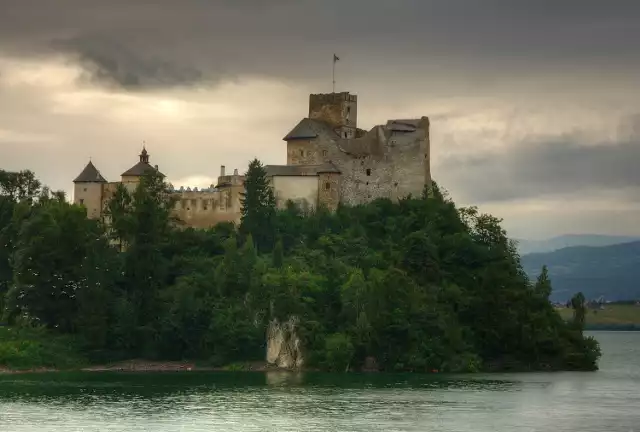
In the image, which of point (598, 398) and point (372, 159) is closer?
point (598, 398)

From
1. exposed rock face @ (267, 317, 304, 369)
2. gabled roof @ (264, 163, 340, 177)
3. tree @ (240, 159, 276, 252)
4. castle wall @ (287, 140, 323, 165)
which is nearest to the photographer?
exposed rock face @ (267, 317, 304, 369)

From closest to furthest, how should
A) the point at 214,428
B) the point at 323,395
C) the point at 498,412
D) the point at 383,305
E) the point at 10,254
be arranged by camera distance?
the point at 214,428, the point at 498,412, the point at 323,395, the point at 383,305, the point at 10,254

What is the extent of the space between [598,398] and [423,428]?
22378mm

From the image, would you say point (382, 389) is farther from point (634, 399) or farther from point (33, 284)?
point (33, 284)

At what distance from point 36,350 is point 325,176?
34.2 meters

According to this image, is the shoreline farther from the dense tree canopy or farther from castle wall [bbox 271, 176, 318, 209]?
castle wall [bbox 271, 176, 318, 209]

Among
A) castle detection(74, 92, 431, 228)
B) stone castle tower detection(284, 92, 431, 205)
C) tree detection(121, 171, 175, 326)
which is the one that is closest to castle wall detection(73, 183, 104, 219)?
castle detection(74, 92, 431, 228)

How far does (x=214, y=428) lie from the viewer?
224 feet

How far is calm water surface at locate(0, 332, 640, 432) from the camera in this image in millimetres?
70250

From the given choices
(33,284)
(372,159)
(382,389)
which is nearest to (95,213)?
(33,284)

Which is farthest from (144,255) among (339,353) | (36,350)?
(339,353)

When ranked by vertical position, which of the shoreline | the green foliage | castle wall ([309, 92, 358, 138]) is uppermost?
castle wall ([309, 92, 358, 138])

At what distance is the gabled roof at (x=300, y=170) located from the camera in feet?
412

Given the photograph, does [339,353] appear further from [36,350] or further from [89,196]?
[89,196]
